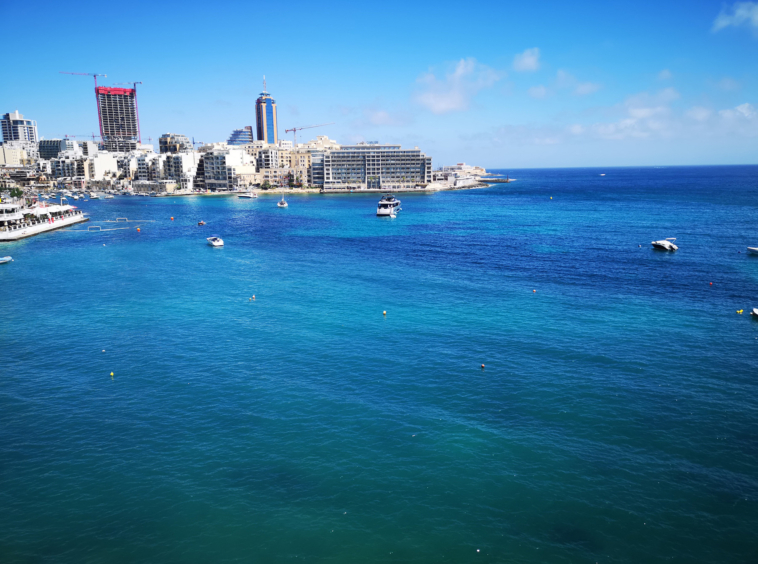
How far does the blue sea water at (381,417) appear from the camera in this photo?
20.9 meters

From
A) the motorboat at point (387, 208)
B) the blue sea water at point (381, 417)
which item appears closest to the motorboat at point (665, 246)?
the blue sea water at point (381, 417)

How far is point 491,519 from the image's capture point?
21656mm

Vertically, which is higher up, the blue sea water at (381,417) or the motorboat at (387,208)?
the motorboat at (387,208)

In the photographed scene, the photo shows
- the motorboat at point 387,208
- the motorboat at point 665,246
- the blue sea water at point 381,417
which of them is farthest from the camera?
the motorboat at point 387,208

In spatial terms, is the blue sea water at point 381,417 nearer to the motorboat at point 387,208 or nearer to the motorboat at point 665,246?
the motorboat at point 665,246

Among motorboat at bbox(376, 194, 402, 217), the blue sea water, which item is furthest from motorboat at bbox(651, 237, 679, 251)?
motorboat at bbox(376, 194, 402, 217)

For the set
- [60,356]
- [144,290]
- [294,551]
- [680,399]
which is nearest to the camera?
[294,551]

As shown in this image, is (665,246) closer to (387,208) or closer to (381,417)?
(381,417)

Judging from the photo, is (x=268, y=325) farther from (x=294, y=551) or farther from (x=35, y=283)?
(x=35, y=283)

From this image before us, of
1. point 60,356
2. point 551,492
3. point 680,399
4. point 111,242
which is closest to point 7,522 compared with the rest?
point 60,356

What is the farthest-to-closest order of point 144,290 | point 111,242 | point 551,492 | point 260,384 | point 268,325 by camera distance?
1. point 111,242
2. point 144,290
3. point 268,325
4. point 260,384
5. point 551,492

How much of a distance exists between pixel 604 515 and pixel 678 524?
290 cm

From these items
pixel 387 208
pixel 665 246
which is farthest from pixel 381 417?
pixel 387 208

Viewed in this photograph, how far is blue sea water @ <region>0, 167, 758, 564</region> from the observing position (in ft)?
68.5
